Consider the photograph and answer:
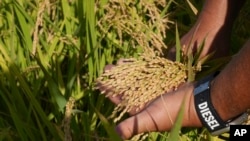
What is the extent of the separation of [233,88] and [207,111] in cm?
11

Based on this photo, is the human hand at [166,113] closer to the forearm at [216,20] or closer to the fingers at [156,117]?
the fingers at [156,117]

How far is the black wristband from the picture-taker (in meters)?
1.50

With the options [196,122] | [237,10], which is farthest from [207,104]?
[237,10]

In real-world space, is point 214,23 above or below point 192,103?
above

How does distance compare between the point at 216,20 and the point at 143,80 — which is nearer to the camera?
the point at 143,80

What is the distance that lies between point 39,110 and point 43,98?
0.21 metres

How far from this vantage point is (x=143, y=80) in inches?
59.4

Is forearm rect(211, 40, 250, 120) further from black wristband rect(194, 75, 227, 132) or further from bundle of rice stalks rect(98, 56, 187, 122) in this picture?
bundle of rice stalks rect(98, 56, 187, 122)

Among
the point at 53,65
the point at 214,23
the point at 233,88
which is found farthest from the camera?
the point at 214,23

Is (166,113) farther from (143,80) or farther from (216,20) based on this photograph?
(216,20)

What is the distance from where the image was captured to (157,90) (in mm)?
1497

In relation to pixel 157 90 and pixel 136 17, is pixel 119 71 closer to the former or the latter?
pixel 157 90

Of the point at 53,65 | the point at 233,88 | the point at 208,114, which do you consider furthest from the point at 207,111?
the point at 53,65

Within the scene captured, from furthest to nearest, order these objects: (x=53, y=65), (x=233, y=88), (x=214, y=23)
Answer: (x=214, y=23) < (x=53, y=65) < (x=233, y=88)
